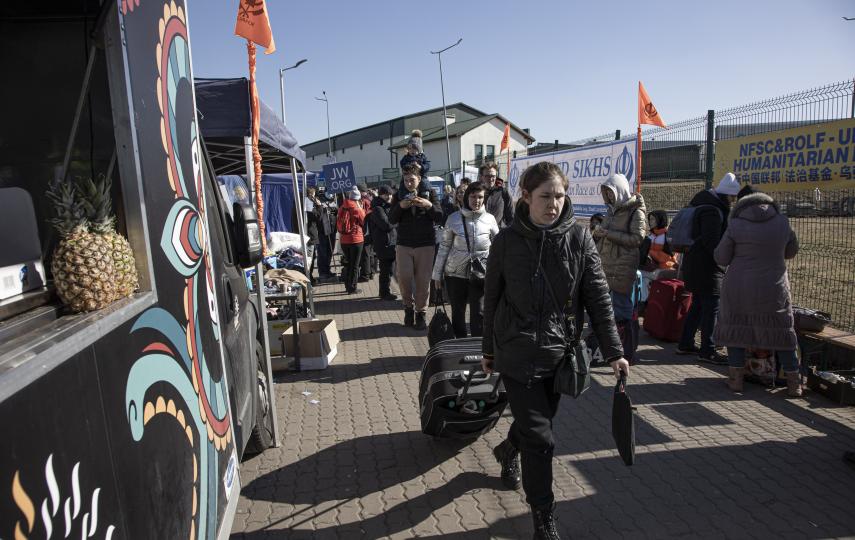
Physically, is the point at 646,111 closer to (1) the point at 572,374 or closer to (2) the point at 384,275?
(2) the point at 384,275

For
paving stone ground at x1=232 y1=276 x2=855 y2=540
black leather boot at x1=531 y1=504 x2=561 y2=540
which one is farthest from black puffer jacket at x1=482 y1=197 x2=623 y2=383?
paving stone ground at x1=232 y1=276 x2=855 y2=540

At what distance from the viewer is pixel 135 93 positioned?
1769mm

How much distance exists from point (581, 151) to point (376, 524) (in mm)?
7365

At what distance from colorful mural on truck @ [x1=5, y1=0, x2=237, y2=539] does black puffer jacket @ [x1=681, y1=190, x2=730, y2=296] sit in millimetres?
5061

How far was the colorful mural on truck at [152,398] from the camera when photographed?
1135 mm

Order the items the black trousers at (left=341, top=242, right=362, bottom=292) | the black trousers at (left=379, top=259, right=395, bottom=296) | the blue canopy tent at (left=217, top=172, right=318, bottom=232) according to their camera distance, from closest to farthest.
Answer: the black trousers at (left=379, top=259, right=395, bottom=296) < the black trousers at (left=341, top=242, right=362, bottom=292) < the blue canopy tent at (left=217, top=172, right=318, bottom=232)

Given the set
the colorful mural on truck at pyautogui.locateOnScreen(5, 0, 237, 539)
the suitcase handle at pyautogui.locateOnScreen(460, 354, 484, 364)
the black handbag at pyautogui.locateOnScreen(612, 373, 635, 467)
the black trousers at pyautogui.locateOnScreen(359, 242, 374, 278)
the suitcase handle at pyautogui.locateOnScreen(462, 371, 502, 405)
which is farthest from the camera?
the black trousers at pyautogui.locateOnScreen(359, 242, 374, 278)

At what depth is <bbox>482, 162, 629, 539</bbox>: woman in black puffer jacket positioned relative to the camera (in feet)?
9.50

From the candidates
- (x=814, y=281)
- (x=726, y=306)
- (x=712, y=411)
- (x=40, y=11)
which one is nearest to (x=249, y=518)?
(x=40, y=11)

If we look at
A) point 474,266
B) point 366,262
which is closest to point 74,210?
point 474,266

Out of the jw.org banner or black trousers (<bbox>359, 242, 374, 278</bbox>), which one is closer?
the jw.org banner

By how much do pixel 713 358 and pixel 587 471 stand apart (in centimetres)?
312

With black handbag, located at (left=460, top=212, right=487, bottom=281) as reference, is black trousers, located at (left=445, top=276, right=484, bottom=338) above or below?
below

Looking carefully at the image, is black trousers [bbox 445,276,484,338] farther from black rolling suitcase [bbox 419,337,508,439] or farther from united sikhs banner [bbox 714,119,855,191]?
united sikhs banner [bbox 714,119,855,191]
